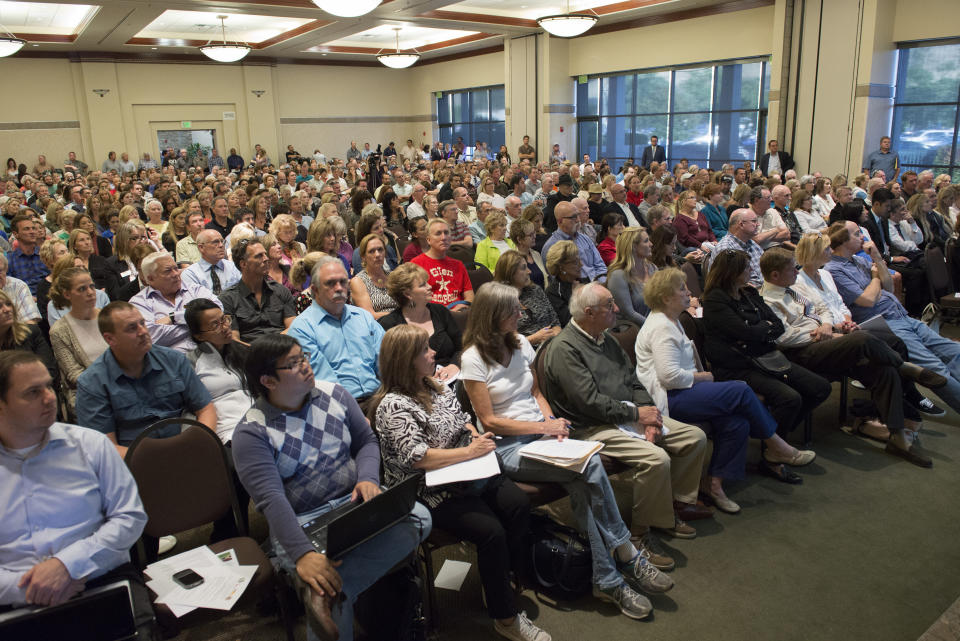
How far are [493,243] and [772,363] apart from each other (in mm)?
2582

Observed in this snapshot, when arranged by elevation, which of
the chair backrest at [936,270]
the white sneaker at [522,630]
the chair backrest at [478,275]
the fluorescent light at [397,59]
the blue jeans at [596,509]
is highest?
the fluorescent light at [397,59]

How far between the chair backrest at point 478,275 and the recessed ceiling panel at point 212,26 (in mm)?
11311

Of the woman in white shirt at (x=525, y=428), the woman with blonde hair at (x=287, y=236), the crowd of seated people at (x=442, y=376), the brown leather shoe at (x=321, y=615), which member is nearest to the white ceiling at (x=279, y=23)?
the woman with blonde hair at (x=287, y=236)

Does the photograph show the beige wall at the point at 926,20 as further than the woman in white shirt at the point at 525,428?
Yes

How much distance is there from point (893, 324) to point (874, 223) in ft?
10.1

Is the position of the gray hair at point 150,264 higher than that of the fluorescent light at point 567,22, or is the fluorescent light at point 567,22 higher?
the fluorescent light at point 567,22

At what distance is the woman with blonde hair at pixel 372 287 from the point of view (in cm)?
432

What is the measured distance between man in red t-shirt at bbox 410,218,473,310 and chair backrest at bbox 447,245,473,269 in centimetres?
42

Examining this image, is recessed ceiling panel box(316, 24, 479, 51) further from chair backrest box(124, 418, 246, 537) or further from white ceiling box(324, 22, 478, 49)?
chair backrest box(124, 418, 246, 537)

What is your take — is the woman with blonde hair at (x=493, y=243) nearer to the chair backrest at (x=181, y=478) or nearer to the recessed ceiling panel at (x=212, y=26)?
the chair backrest at (x=181, y=478)

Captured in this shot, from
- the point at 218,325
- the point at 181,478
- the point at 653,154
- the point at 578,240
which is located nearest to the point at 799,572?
the point at 181,478

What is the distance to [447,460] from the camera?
2.56 metres

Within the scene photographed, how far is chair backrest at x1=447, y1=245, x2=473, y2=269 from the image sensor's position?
17.3ft

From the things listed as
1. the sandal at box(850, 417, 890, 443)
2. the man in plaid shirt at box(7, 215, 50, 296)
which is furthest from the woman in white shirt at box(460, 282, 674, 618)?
the man in plaid shirt at box(7, 215, 50, 296)
